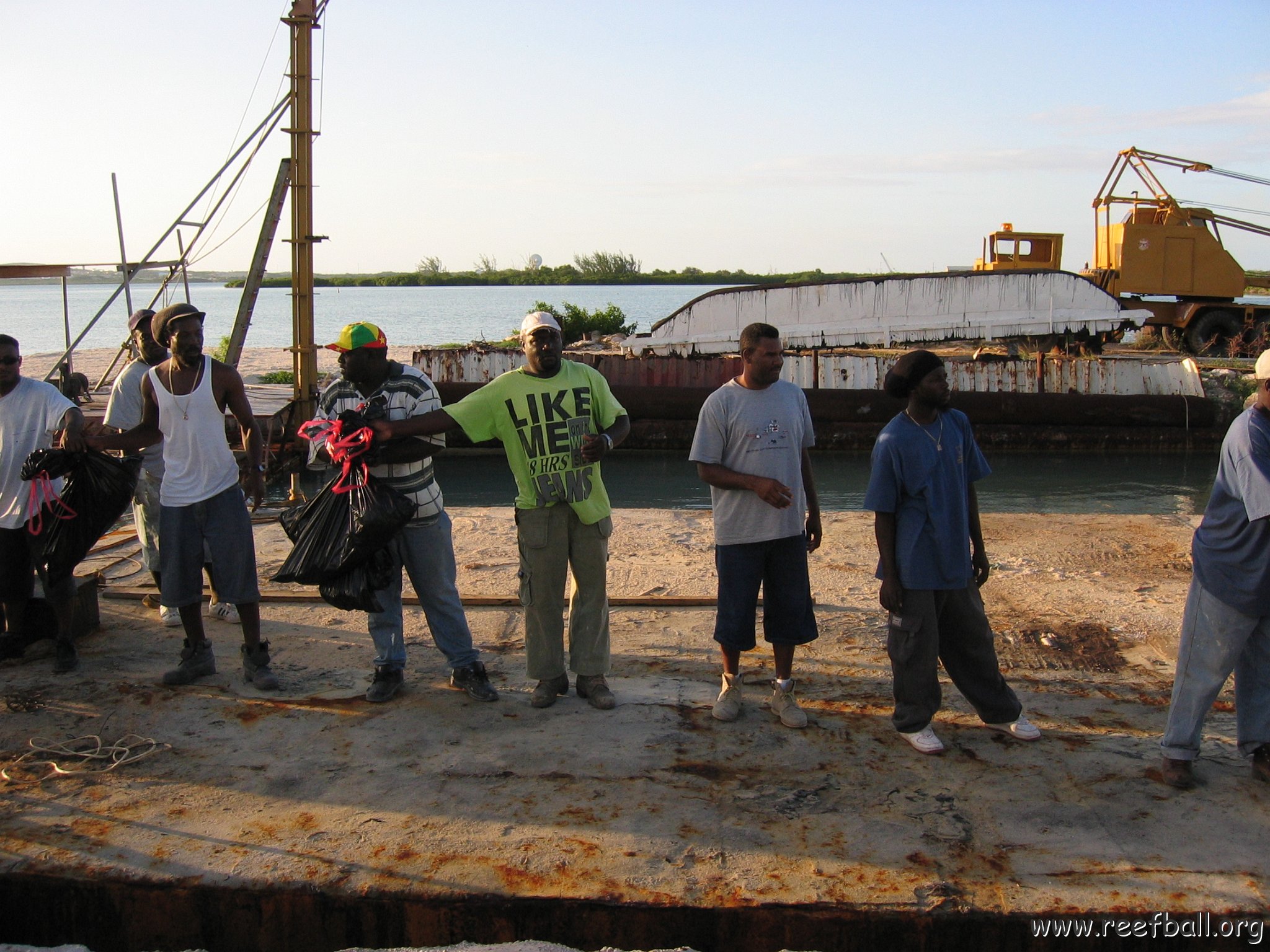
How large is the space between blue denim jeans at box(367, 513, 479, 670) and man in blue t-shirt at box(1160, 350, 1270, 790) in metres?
2.76

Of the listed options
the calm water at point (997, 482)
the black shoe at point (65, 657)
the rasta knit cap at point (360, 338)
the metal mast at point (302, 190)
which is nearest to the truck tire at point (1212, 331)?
the calm water at point (997, 482)

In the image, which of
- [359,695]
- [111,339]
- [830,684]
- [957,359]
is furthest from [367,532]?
[111,339]

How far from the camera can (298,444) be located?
39.3 feet

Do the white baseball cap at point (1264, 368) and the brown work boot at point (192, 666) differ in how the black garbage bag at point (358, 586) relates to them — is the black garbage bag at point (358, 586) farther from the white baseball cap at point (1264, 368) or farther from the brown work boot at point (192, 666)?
the white baseball cap at point (1264, 368)

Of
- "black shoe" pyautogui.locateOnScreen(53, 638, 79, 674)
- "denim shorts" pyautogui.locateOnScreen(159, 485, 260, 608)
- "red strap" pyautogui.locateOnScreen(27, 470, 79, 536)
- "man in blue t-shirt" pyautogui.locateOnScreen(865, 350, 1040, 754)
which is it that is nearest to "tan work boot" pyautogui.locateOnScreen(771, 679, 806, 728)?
"man in blue t-shirt" pyautogui.locateOnScreen(865, 350, 1040, 754)

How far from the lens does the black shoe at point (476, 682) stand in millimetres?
4297

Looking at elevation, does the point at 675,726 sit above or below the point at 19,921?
above

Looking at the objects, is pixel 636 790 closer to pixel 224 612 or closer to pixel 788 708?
pixel 788 708

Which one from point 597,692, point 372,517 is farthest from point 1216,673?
point 372,517

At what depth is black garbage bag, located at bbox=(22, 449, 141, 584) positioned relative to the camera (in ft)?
15.6

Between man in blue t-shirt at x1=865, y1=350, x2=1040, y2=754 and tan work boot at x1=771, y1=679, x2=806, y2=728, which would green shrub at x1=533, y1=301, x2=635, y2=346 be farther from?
man in blue t-shirt at x1=865, y1=350, x2=1040, y2=754

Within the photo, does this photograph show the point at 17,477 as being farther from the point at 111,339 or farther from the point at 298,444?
the point at 111,339

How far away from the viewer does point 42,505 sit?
4773 millimetres

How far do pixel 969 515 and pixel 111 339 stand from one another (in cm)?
6240
